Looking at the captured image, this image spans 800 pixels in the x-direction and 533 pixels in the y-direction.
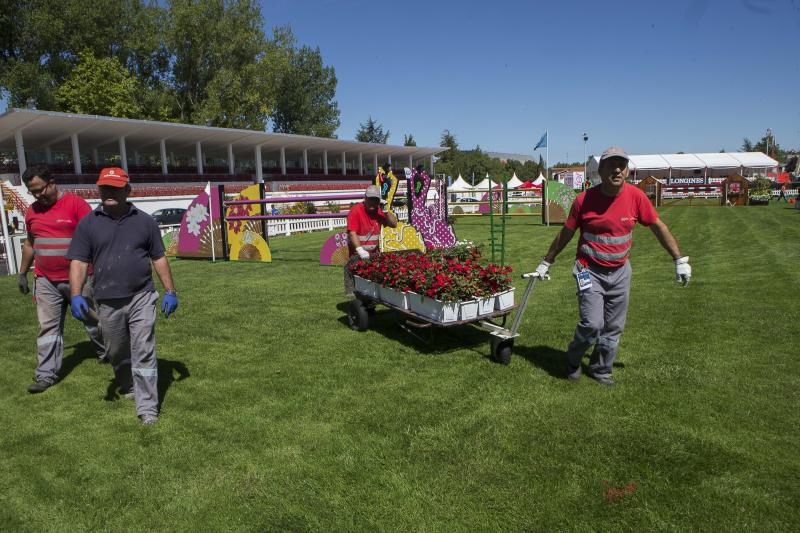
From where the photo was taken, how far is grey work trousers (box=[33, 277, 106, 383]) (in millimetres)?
4977

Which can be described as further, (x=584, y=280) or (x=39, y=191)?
(x=39, y=191)

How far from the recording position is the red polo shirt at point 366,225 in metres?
7.01

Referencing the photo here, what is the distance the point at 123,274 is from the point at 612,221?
153 inches

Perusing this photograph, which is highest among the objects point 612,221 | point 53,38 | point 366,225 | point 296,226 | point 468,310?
point 53,38

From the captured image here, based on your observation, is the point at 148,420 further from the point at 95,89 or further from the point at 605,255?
the point at 95,89

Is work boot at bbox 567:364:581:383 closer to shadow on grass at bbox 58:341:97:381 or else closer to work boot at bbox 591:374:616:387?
work boot at bbox 591:374:616:387

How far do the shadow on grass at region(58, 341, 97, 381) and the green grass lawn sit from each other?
4 cm

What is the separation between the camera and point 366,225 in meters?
7.09

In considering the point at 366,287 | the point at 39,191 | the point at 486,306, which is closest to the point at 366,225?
the point at 366,287

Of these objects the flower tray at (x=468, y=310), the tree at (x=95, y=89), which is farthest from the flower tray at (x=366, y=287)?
the tree at (x=95, y=89)

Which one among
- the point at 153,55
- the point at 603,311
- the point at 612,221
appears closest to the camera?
the point at 612,221

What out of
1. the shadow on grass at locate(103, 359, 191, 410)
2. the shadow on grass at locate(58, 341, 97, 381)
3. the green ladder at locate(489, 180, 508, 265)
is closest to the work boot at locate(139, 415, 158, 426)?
the shadow on grass at locate(103, 359, 191, 410)

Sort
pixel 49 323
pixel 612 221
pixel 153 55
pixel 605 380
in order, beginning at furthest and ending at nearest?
pixel 153 55
pixel 49 323
pixel 605 380
pixel 612 221

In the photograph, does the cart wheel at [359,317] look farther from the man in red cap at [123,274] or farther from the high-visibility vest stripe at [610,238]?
the high-visibility vest stripe at [610,238]
